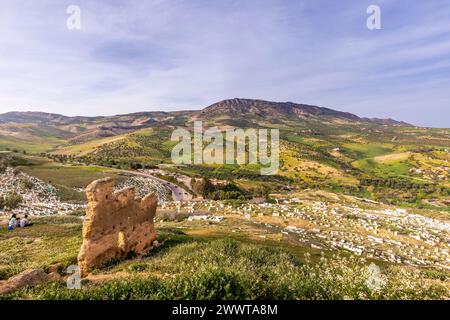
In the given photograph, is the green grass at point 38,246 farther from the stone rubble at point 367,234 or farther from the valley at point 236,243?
the stone rubble at point 367,234

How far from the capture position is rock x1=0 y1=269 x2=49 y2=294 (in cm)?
1528

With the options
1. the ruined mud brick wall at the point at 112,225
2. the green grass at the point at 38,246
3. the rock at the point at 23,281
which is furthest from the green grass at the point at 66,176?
the rock at the point at 23,281

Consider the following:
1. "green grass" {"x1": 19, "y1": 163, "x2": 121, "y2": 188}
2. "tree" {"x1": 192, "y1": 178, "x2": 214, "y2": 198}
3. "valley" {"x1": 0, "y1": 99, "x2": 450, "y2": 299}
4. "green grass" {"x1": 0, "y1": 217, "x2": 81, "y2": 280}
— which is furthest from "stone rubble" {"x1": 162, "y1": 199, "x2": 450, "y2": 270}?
"green grass" {"x1": 19, "y1": 163, "x2": 121, "y2": 188}

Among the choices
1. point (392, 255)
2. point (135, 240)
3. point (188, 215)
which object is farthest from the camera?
point (188, 215)

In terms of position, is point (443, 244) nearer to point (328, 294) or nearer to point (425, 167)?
point (328, 294)

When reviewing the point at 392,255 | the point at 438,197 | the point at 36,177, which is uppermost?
the point at 36,177

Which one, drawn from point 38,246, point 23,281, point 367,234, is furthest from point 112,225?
point 367,234

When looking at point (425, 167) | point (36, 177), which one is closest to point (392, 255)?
point (36, 177)

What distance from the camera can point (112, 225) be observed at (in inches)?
914

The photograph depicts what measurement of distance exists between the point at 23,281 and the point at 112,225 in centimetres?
733

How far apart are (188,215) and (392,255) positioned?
3224 cm

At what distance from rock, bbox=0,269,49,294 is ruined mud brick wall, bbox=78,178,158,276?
358 cm

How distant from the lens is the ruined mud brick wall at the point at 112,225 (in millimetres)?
21234
